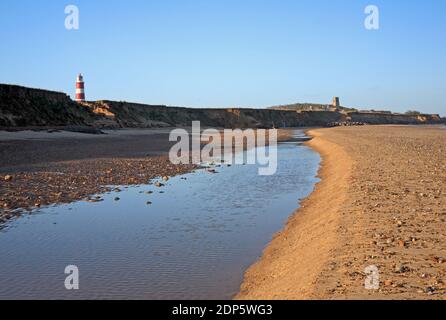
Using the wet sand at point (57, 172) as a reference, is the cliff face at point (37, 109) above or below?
above

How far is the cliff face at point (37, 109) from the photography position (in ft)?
146

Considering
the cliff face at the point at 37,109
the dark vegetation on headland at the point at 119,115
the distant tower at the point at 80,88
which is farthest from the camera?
the distant tower at the point at 80,88

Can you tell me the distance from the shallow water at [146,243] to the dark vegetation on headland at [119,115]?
33.5 m

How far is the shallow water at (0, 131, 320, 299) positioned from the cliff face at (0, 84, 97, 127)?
34.6m

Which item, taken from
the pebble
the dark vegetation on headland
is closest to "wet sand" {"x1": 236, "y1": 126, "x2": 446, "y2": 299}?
the pebble

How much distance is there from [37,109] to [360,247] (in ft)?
164

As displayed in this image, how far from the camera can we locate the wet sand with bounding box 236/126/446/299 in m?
5.14

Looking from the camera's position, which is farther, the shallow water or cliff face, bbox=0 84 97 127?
cliff face, bbox=0 84 97 127

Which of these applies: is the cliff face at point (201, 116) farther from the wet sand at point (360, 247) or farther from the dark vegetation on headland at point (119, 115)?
the wet sand at point (360, 247)
